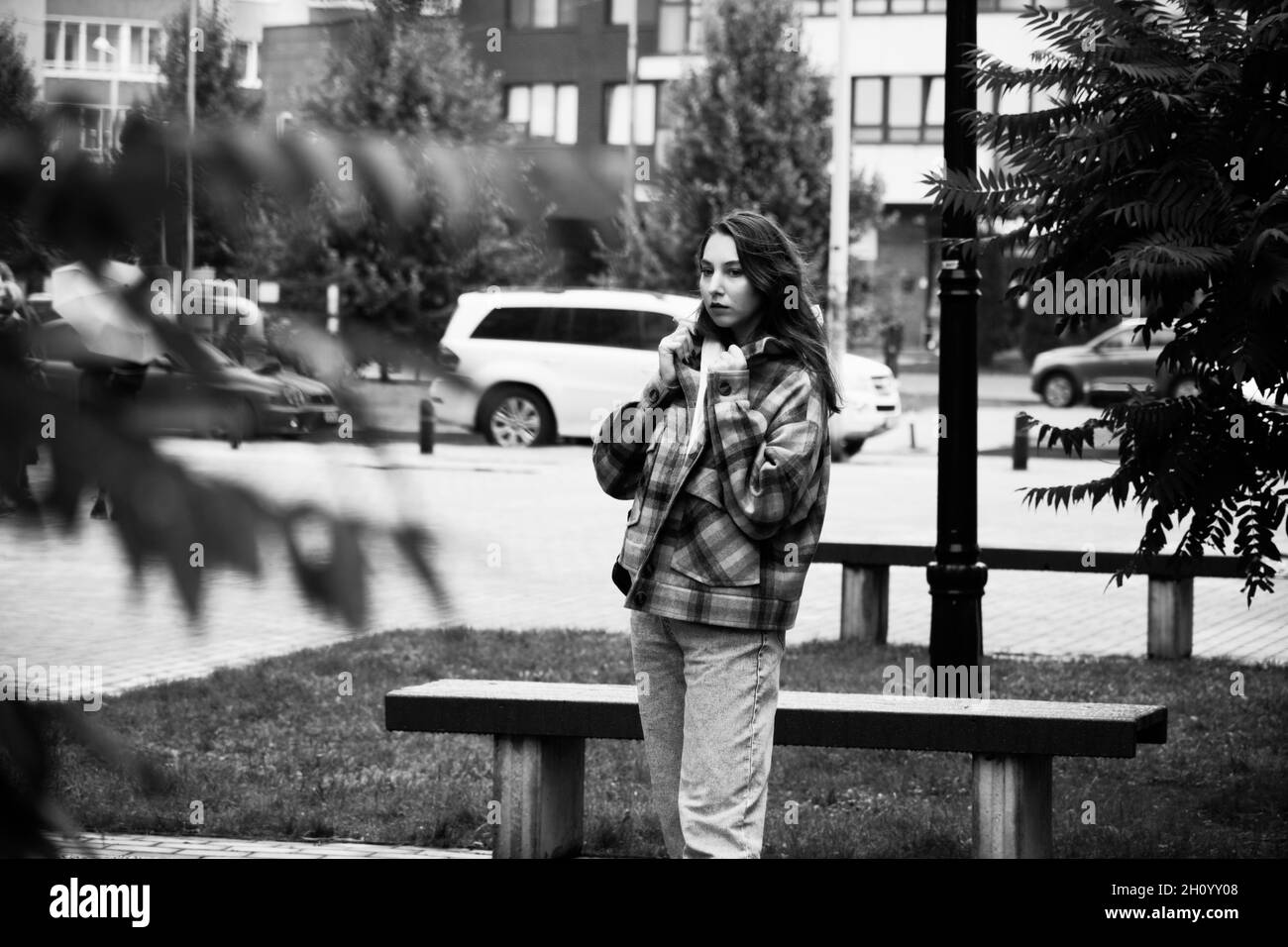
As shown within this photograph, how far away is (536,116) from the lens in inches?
29.7

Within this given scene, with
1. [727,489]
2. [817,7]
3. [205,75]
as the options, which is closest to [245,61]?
[205,75]

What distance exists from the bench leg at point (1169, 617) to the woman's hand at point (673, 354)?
A: 546 centimetres

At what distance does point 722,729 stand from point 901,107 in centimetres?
4500

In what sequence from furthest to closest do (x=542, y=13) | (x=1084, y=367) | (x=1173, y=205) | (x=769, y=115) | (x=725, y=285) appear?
(x=769, y=115) < (x=1084, y=367) < (x=1173, y=205) < (x=725, y=285) < (x=542, y=13)

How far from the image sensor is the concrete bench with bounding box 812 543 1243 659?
873 centimetres

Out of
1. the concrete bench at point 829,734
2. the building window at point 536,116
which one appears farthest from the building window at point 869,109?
the building window at point 536,116

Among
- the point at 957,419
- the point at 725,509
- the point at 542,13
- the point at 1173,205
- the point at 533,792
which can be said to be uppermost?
the point at 1173,205

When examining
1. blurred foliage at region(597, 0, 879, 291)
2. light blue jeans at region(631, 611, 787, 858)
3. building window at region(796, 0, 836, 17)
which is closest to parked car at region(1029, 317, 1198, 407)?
blurred foliage at region(597, 0, 879, 291)

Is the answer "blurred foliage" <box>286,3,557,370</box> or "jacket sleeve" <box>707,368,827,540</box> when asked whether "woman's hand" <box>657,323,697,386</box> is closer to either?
"jacket sleeve" <box>707,368,827,540</box>

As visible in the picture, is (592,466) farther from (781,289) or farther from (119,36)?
(119,36)

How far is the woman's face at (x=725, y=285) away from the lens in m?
3.99

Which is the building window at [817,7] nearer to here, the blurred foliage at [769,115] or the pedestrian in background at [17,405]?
the blurred foliage at [769,115]
